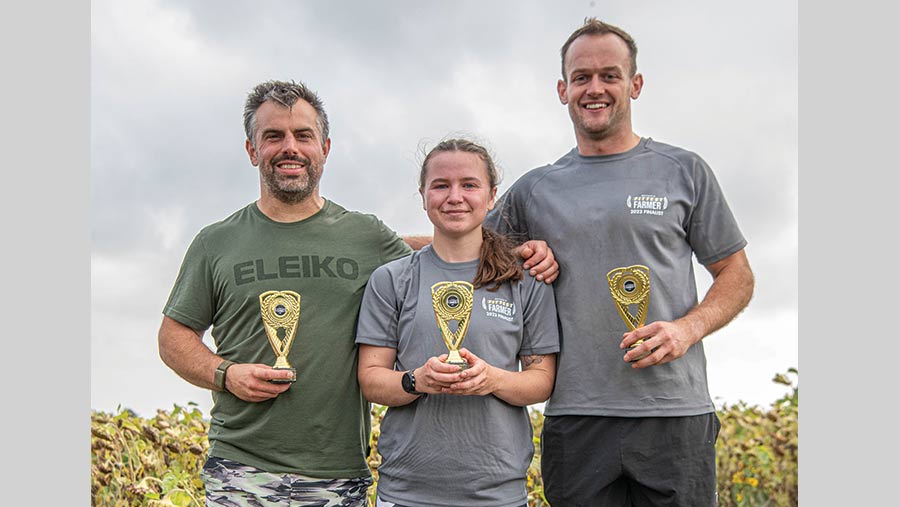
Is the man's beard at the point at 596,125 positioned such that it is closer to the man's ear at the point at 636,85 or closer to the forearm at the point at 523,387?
the man's ear at the point at 636,85

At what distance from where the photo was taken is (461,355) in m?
3.18

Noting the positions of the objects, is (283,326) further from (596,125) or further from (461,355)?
(596,125)

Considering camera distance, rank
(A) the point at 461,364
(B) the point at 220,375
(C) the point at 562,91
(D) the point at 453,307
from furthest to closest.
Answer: (C) the point at 562,91 → (B) the point at 220,375 → (D) the point at 453,307 → (A) the point at 461,364

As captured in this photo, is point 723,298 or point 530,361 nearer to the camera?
point 530,361

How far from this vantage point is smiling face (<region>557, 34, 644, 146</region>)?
367 cm

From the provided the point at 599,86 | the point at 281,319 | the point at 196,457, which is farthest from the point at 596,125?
the point at 196,457

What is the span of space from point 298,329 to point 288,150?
74cm

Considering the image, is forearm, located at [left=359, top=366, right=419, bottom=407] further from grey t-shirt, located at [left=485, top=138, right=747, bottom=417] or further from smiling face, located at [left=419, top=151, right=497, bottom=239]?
grey t-shirt, located at [left=485, top=138, right=747, bottom=417]

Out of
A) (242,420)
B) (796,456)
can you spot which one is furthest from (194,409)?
(796,456)

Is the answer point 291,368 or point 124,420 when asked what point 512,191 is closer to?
point 291,368

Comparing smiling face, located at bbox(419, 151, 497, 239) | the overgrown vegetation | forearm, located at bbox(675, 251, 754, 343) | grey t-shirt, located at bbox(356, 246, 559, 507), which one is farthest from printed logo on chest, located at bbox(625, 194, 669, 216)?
the overgrown vegetation

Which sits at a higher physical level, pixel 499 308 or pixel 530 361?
pixel 499 308

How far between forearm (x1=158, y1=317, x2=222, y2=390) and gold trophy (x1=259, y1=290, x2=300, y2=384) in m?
0.30

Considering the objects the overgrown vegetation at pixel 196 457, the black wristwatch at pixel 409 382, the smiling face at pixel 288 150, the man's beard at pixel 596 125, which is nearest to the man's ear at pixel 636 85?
the man's beard at pixel 596 125
